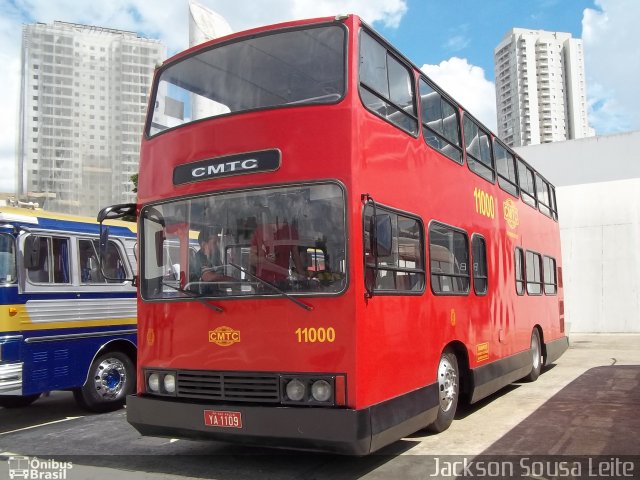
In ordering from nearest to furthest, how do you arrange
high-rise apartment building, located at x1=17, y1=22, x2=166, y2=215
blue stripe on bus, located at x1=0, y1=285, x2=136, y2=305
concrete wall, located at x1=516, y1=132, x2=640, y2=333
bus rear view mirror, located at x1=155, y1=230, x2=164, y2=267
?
bus rear view mirror, located at x1=155, y1=230, x2=164, y2=267 → blue stripe on bus, located at x1=0, y1=285, x2=136, y2=305 → concrete wall, located at x1=516, y1=132, x2=640, y2=333 → high-rise apartment building, located at x1=17, y1=22, x2=166, y2=215

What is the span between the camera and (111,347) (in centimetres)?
848

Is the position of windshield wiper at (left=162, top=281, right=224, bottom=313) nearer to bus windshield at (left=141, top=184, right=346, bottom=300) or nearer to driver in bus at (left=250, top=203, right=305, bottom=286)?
bus windshield at (left=141, top=184, right=346, bottom=300)

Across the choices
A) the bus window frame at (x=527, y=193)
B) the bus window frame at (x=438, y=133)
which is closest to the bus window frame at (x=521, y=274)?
the bus window frame at (x=527, y=193)

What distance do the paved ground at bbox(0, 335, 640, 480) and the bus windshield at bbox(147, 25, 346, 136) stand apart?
3251 mm

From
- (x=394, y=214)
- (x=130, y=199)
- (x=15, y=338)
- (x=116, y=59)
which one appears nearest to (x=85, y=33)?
(x=116, y=59)

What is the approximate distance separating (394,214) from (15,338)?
4812mm

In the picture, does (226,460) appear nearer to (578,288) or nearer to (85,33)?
(578,288)

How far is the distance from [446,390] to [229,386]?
266cm

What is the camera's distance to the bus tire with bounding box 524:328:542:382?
1017 cm

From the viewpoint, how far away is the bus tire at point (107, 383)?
8.14 metres

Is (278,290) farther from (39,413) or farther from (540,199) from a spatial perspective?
(540,199)

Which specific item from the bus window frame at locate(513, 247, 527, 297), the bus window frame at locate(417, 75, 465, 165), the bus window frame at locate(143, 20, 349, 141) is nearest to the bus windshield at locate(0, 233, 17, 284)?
the bus window frame at locate(143, 20, 349, 141)

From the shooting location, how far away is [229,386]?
4797mm

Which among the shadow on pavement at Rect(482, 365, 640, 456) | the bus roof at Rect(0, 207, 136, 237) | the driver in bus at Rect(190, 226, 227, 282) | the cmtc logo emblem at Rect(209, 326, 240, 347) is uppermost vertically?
the bus roof at Rect(0, 207, 136, 237)
